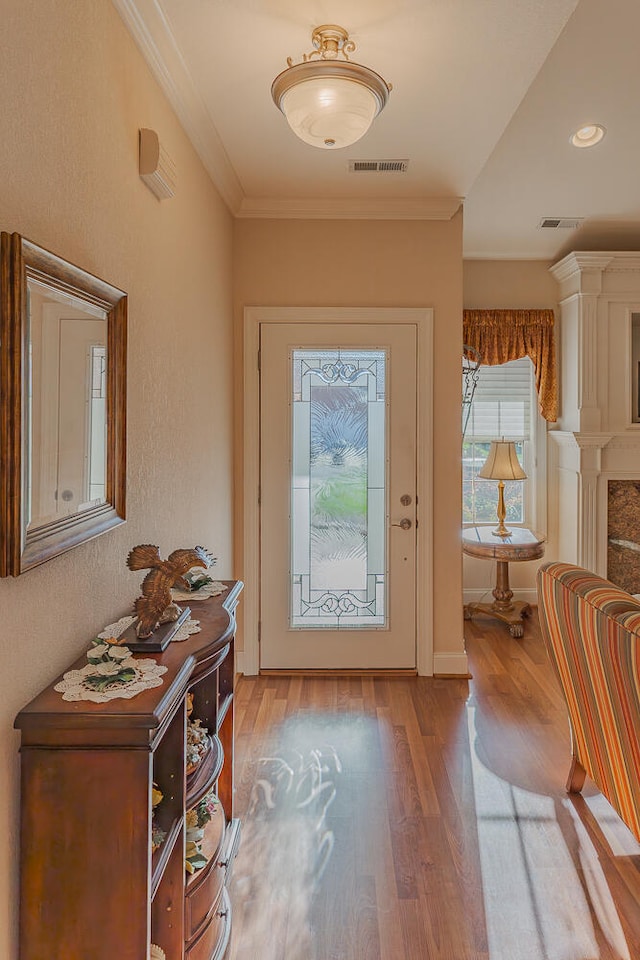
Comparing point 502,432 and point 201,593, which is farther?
point 502,432

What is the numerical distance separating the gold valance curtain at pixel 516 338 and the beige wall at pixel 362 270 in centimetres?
116

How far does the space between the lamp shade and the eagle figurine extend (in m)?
3.26

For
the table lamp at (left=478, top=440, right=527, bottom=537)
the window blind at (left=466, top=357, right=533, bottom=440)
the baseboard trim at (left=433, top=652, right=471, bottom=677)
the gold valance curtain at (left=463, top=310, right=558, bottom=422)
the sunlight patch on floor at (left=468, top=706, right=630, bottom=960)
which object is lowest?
the sunlight patch on floor at (left=468, top=706, right=630, bottom=960)

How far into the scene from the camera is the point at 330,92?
192cm

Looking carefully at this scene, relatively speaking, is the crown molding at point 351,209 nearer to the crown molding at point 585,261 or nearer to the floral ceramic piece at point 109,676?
the crown molding at point 585,261

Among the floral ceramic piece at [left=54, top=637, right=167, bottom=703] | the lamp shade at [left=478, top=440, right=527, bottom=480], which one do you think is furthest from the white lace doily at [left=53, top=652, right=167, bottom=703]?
the lamp shade at [left=478, top=440, right=527, bottom=480]

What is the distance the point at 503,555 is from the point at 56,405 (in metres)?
3.66

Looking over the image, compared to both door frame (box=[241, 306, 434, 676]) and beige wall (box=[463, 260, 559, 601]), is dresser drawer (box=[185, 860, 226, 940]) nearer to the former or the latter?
door frame (box=[241, 306, 434, 676])

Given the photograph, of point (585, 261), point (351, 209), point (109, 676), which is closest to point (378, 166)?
point (351, 209)

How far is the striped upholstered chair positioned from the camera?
6.03ft

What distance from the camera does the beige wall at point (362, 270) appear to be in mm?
3666

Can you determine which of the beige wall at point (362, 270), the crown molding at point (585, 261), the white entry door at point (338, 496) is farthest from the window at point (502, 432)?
the white entry door at point (338, 496)

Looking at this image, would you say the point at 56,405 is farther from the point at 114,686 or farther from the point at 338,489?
the point at 338,489

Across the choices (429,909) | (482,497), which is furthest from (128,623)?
(482,497)
